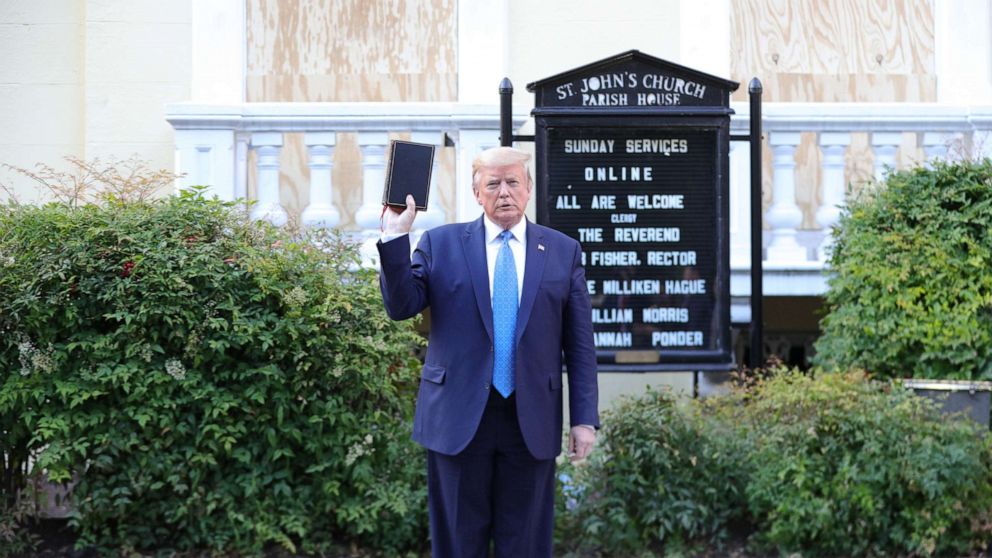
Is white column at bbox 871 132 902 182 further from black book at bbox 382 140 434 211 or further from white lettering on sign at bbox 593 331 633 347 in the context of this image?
black book at bbox 382 140 434 211

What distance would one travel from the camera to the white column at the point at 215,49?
7953 millimetres

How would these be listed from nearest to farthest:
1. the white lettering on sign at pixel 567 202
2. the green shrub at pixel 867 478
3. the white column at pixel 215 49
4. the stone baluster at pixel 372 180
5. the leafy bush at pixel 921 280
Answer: the green shrub at pixel 867 478 → the leafy bush at pixel 921 280 → the white lettering on sign at pixel 567 202 → the stone baluster at pixel 372 180 → the white column at pixel 215 49

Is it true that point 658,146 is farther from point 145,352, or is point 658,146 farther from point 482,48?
point 145,352

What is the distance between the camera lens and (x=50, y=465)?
529 cm

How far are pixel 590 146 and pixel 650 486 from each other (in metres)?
1.87

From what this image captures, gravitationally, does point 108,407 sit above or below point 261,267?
below

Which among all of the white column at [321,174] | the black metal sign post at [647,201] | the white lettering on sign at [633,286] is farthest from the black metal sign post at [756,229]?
the white column at [321,174]

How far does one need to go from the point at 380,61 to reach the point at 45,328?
12.3ft

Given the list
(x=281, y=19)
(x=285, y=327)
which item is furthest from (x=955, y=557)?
(x=281, y=19)

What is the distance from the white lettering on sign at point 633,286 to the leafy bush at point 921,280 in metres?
1.04

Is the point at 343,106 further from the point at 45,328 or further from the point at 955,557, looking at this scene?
the point at 955,557

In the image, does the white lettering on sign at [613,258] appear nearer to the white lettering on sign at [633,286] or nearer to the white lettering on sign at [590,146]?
the white lettering on sign at [633,286]

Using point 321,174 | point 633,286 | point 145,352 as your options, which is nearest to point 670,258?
point 633,286

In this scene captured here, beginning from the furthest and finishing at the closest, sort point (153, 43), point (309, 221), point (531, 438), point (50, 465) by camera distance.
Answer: point (153, 43) < point (309, 221) < point (50, 465) < point (531, 438)
